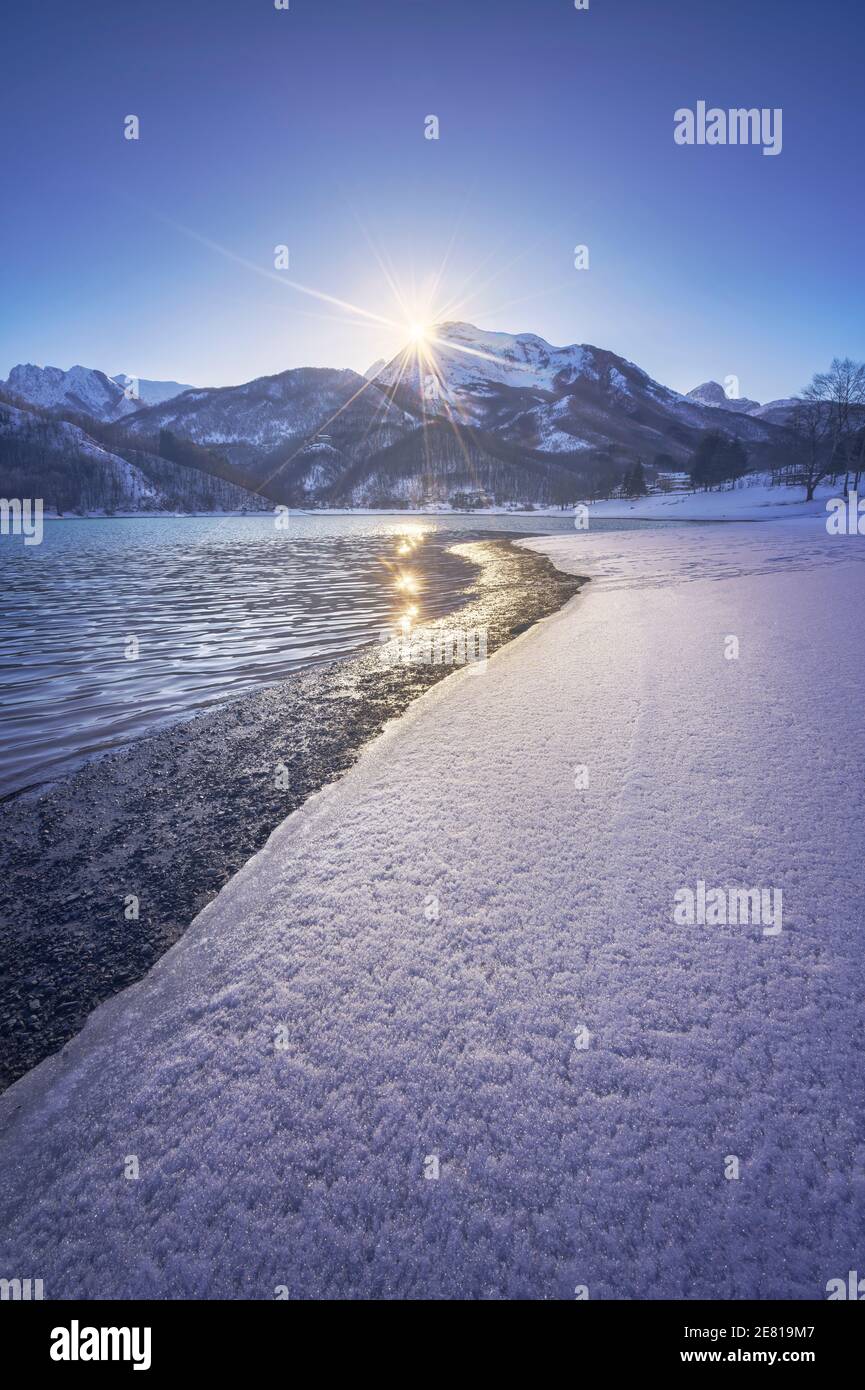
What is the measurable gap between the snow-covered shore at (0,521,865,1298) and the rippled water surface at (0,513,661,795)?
147 inches

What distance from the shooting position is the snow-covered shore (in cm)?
146

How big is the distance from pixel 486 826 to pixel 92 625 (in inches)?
454

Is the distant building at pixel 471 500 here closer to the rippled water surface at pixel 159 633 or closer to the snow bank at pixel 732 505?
the snow bank at pixel 732 505

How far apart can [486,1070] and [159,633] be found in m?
10.7

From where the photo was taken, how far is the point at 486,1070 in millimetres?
1918

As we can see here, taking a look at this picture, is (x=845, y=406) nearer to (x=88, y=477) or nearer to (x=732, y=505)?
(x=732, y=505)

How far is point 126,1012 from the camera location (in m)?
2.33

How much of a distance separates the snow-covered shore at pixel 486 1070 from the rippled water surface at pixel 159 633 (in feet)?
12.3

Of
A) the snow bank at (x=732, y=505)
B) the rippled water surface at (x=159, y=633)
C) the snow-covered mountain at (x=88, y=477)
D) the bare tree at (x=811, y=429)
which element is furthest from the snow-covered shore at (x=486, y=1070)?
the snow-covered mountain at (x=88, y=477)

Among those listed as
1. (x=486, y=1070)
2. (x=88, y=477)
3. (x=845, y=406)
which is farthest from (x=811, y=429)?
(x=88, y=477)

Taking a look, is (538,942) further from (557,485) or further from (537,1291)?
(557,485)

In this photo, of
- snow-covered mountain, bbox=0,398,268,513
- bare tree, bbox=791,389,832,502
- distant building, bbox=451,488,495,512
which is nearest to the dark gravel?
bare tree, bbox=791,389,832,502

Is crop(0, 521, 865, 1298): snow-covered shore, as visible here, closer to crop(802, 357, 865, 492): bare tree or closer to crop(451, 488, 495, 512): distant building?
crop(802, 357, 865, 492): bare tree
